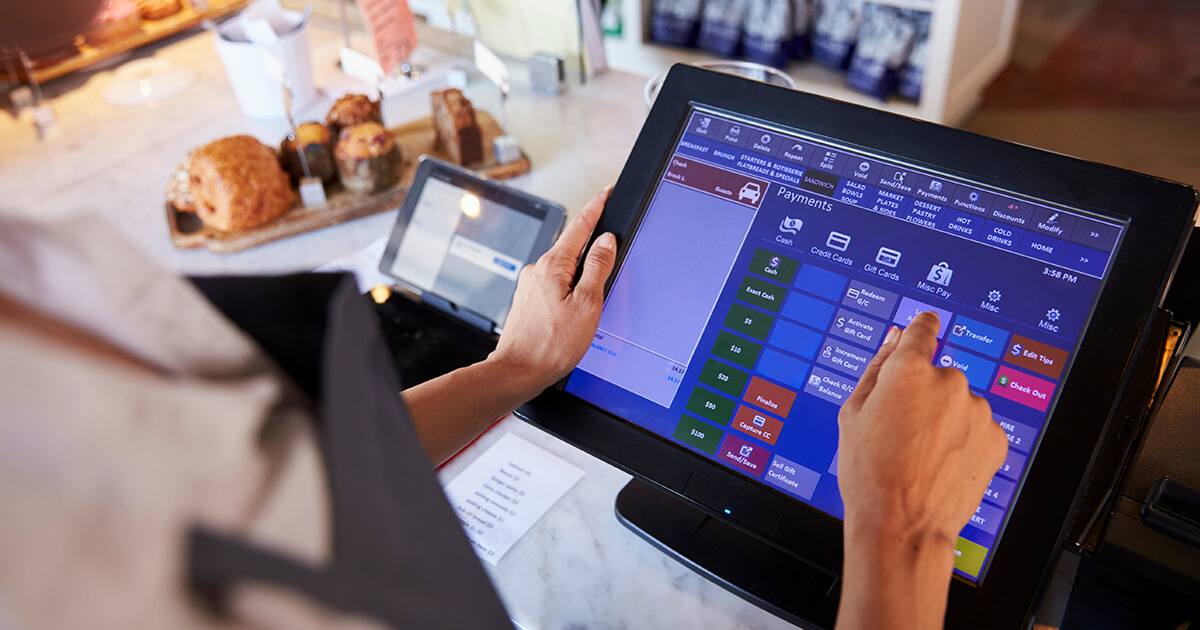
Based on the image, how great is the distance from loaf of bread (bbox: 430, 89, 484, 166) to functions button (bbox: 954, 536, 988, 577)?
0.95 meters

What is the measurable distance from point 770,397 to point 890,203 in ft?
0.58

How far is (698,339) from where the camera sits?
655 millimetres

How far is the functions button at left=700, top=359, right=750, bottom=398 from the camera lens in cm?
63

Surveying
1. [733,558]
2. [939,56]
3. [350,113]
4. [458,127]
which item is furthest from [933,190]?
[939,56]

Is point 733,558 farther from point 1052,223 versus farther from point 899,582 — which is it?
point 1052,223

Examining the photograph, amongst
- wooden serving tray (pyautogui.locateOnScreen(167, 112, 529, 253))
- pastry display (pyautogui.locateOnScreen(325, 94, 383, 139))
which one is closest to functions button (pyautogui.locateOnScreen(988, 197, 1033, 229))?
wooden serving tray (pyautogui.locateOnScreen(167, 112, 529, 253))

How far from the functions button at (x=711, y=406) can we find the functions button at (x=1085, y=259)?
26 cm

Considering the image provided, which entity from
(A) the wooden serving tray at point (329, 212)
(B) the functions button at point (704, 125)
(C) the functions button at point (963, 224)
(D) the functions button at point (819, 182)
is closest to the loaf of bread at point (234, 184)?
(A) the wooden serving tray at point (329, 212)

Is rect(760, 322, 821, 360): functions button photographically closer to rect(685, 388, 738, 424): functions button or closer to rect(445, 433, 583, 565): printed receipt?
rect(685, 388, 738, 424): functions button

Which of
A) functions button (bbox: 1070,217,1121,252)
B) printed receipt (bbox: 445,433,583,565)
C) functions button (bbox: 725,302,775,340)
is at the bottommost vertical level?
printed receipt (bbox: 445,433,583,565)

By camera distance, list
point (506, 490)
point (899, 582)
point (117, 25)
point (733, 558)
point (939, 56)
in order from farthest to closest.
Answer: point (939, 56)
point (117, 25)
point (506, 490)
point (733, 558)
point (899, 582)

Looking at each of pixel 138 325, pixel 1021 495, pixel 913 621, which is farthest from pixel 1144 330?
pixel 138 325

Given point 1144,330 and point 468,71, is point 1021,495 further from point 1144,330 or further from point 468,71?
Result: point 468,71

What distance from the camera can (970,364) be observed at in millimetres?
554
